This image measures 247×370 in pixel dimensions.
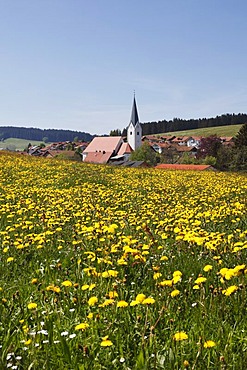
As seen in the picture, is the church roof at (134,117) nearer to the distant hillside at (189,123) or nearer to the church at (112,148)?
the church at (112,148)

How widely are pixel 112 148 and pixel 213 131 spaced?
79.1 m

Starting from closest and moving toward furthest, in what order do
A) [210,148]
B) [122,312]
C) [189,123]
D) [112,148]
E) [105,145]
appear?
[122,312] → [210,148] → [112,148] → [105,145] → [189,123]

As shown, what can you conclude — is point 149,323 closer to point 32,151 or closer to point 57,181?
point 57,181

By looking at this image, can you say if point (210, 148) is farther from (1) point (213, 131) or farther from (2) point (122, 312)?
(1) point (213, 131)

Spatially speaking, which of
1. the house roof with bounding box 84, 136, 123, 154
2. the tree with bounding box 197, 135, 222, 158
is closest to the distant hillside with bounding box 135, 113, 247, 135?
the house roof with bounding box 84, 136, 123, 154

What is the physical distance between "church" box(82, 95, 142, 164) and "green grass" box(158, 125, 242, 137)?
57622 mm

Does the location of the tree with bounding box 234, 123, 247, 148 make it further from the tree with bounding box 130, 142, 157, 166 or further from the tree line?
the tree line

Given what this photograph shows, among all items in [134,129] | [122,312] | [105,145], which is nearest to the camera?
[122,312]

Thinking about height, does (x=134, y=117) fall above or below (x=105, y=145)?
above

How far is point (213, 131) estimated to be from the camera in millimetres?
158750

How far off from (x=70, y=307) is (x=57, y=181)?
31.7ft

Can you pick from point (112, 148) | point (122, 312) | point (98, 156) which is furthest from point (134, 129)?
point (122, 312)

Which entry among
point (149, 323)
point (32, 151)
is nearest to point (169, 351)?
point (149, 323)

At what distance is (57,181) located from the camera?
12305 millimetres
